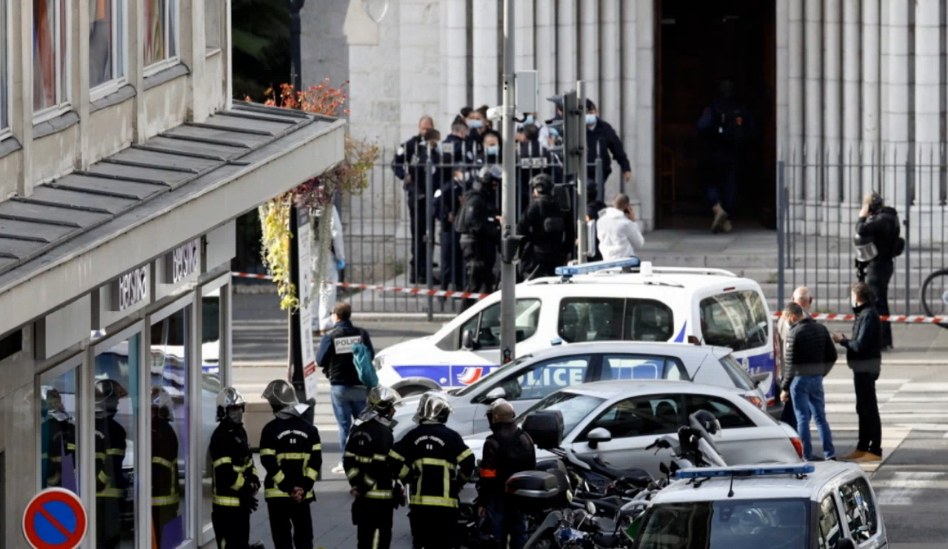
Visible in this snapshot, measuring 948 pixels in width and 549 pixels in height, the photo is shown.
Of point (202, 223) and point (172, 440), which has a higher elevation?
point (202, 223)

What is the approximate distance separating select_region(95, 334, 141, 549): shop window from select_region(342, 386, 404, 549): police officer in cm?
170

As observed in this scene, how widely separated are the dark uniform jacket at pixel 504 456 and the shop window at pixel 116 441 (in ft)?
8.46

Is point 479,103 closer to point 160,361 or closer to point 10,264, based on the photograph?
point 160,361

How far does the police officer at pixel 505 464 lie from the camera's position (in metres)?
14.5

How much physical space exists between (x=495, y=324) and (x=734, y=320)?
2601mm

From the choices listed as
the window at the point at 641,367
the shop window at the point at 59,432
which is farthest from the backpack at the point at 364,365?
the shop window at the point at 59,432

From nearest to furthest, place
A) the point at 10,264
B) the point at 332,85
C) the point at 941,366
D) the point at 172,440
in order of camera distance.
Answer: the point at 10,264 < the point at 172,440 < the point at 941,366 < the point at 332,85

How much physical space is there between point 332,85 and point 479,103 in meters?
3.82

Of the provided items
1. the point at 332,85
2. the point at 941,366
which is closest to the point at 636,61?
the point at 332,85

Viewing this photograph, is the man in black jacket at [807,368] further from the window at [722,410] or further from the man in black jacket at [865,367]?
the window at [722,410]

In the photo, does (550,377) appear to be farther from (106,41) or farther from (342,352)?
(106,41)

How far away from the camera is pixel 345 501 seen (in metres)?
17.9

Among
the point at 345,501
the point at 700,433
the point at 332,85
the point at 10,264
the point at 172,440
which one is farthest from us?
the point at 332,85

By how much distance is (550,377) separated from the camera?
17875 millimetres
